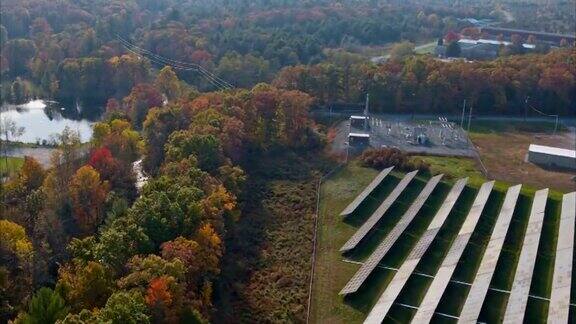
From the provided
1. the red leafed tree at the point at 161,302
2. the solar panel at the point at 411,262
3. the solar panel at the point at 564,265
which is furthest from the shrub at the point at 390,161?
the red leafed tree at the point at 161,302

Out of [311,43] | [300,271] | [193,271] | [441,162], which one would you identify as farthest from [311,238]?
[311,43]

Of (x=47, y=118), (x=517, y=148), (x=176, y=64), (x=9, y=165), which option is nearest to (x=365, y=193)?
(x=517, y=148)

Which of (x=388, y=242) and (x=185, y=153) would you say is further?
(x=185, y=153)

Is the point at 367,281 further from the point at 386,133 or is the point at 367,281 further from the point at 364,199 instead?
the point at 386,133

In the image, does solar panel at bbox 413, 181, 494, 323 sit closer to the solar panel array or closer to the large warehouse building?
the solar panel array

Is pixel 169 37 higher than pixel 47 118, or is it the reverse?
pixel 169 37

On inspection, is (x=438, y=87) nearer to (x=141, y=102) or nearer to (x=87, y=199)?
(x=141, y=102)

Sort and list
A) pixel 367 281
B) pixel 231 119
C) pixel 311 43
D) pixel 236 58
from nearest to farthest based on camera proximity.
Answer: pixel 367 281, pixel 231 119, pixel 236 58, pixel 311 43
